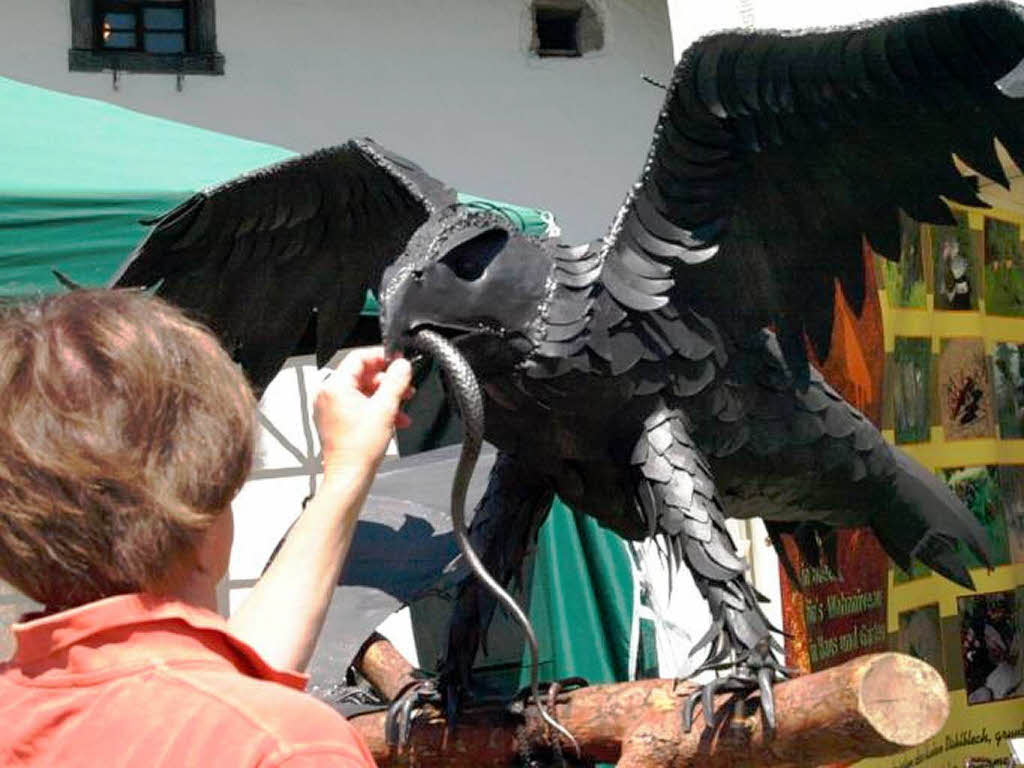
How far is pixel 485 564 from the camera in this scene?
2.63m

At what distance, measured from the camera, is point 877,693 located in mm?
1964

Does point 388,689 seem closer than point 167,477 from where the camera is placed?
No

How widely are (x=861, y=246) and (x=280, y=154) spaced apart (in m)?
1.29

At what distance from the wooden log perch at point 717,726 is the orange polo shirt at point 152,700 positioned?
1.05 meters

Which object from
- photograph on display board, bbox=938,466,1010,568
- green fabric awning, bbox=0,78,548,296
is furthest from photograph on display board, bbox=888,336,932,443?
green fabric awning, bbox=0,78,548,296

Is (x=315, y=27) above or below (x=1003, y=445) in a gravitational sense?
above

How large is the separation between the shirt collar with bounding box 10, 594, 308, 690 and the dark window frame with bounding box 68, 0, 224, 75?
5.40 meters

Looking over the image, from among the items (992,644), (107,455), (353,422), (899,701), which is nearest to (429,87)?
(992,644)

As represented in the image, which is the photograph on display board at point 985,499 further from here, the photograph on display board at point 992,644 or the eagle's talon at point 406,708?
the eagle's talon at point 406,708

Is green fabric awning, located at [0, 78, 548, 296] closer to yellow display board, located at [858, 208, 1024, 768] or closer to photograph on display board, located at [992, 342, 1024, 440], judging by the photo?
yellow display board, located at [858, 208, 1024, 768]

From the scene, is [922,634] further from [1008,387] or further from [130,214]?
[130,214]

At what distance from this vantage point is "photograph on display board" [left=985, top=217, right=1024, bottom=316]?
14.1 feet

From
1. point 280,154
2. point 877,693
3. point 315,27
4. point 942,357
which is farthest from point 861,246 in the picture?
point 315,27

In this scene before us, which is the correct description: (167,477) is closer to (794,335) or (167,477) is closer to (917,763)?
(794,335)
